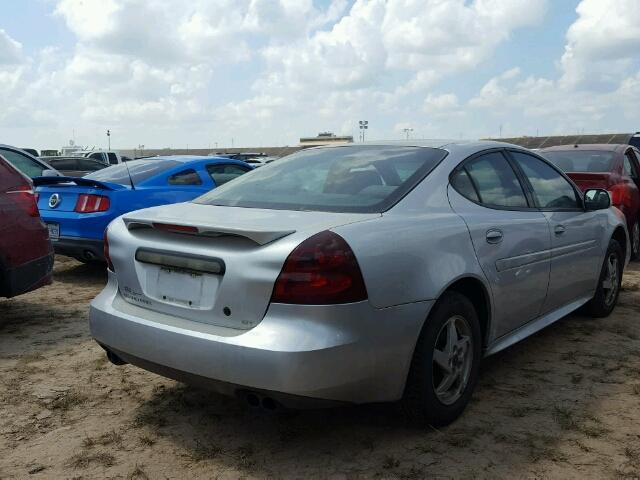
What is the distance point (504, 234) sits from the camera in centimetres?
338

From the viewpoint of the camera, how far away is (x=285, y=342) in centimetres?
240

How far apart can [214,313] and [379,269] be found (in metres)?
0.71

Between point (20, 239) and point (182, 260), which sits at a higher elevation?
point (182, 260)

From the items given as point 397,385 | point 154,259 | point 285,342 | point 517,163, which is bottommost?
point 397,385

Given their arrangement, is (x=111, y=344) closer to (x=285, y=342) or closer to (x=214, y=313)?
(x=214, y=313)

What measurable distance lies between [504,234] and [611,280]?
7.21ft

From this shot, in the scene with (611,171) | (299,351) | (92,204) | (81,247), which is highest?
(611,171)

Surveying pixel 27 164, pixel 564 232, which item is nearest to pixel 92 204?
pixel 27 164

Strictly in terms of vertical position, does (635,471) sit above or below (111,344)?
below

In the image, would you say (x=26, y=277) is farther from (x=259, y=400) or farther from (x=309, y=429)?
(x=259, y=400)

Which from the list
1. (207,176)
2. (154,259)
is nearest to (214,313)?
(154,259)

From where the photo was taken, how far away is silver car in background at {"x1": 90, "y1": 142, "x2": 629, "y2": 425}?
2.44 metres

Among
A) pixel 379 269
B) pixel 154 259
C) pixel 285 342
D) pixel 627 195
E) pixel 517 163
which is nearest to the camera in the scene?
pixel 285 342

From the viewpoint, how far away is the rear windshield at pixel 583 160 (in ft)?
24.6
